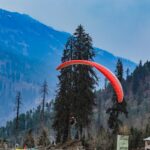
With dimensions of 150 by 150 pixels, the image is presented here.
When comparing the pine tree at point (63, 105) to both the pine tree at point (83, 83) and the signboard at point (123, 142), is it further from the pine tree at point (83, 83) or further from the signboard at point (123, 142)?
the signboard at point (123, 142)

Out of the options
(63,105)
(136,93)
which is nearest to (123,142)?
(63,105)

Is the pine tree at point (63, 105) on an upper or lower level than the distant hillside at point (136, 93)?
lower

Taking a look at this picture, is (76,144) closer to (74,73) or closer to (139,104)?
(74,73)

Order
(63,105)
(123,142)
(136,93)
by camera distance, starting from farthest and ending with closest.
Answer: (136,93), (63,105), (123,142)

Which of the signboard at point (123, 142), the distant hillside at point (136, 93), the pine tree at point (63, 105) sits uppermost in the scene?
the distant hillside at point (136, 93)

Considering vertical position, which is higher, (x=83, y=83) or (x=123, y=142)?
(x=83, y=83)

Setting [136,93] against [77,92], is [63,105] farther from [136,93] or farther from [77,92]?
[136,93]

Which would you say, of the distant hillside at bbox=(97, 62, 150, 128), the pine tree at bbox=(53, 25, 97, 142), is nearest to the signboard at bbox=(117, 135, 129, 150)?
the pine tree at bbox=(53, 25, 97, 142)

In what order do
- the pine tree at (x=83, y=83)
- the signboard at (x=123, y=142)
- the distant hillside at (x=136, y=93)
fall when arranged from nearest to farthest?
the signboard at (x=123, y=142), the pine tree at (x=83, y=83), the distant hillside at (x=136, y=93)

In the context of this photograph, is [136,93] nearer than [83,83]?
No

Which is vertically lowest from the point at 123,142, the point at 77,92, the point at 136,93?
the point at 123,142

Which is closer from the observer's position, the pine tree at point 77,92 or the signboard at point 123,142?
the signboard at point 123,142

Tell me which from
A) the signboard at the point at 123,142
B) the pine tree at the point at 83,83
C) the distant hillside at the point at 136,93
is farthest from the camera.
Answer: the distant hillside at the point at 136,93

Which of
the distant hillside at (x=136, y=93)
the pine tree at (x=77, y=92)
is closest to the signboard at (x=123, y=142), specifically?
the pine tree at (x=77, y=92)
